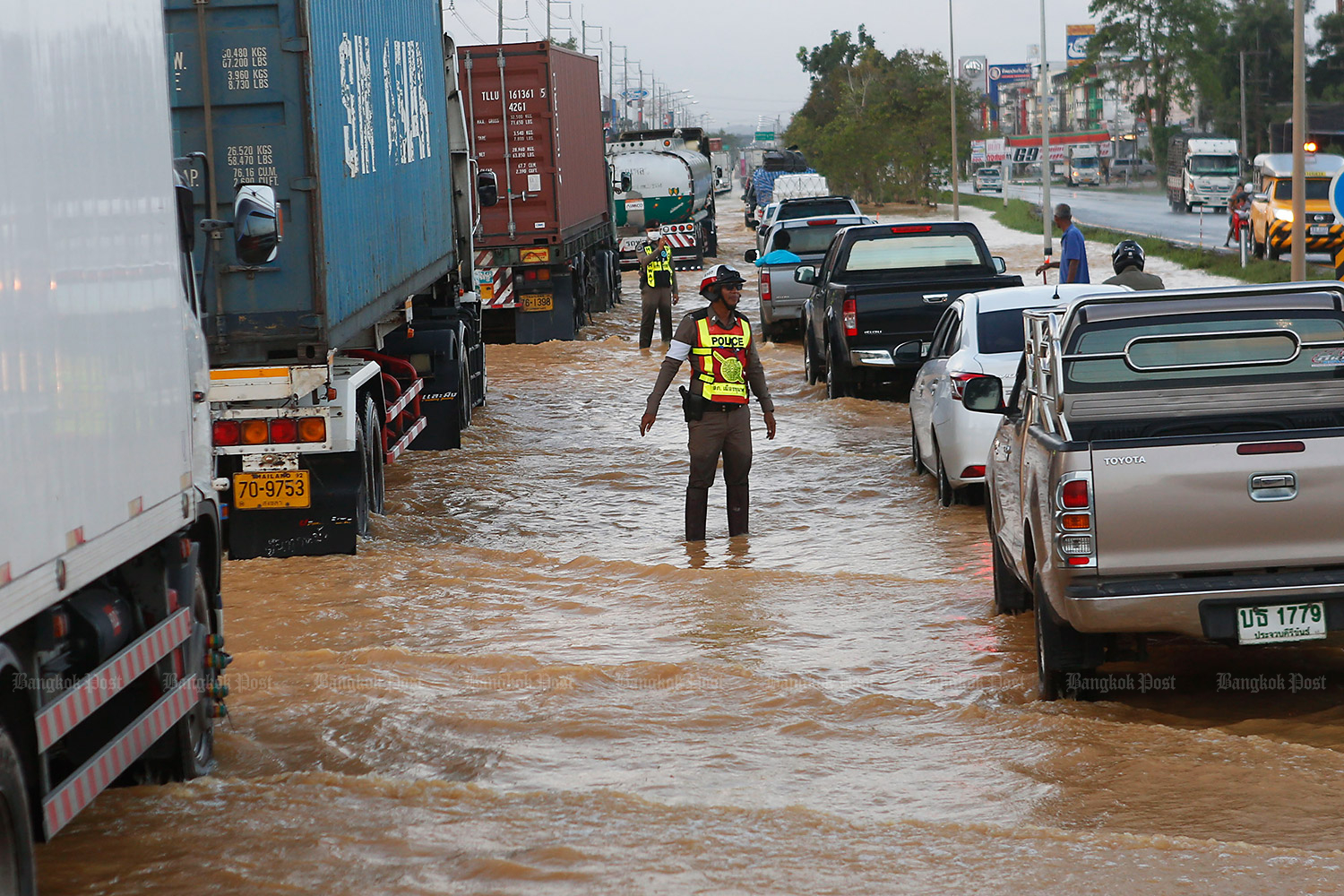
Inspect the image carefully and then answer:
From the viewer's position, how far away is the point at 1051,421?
6.97 m

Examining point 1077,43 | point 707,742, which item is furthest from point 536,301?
point 1077,43

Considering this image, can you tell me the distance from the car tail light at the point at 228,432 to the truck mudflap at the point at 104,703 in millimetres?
4145

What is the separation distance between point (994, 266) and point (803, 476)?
4.24 meters

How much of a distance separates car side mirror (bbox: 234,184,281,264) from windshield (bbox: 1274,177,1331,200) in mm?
33133

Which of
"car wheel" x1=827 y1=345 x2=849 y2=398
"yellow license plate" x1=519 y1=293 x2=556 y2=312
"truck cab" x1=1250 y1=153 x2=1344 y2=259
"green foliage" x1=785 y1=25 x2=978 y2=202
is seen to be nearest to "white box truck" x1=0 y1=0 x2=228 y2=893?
"car wheel" x1=827 y1=345 x2=849 y2=398

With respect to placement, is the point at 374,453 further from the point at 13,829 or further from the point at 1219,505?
the point at 13,829

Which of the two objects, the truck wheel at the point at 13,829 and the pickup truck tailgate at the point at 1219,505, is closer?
the truck wheel at the point at 13,829

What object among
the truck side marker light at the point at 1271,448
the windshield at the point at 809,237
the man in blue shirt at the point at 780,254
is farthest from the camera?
the windshield at the point at 809,237

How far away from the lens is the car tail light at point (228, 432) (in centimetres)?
997

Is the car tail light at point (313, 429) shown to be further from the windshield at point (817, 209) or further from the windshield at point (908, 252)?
the windshield at point (817, 209)

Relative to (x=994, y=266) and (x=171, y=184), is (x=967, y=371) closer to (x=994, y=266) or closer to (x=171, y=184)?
(x=994, y=266)

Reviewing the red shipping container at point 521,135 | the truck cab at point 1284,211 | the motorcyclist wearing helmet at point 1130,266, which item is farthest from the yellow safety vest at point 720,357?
the truck cab at point 1284,211

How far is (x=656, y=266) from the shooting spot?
25.0 m

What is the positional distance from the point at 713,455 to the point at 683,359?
723mm
